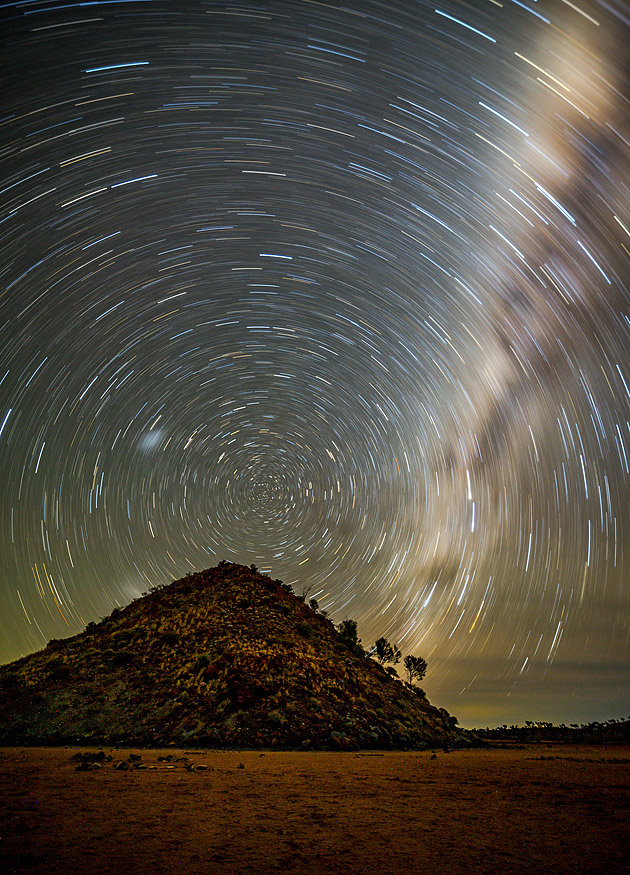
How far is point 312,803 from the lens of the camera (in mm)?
14164

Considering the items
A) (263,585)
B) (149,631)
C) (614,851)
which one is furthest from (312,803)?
(263,585)

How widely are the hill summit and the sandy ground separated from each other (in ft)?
34.3

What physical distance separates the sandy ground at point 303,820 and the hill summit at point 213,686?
34.3 feet

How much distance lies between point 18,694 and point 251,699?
17.1m

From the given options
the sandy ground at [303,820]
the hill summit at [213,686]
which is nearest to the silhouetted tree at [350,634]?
the hill summit at [213,686]

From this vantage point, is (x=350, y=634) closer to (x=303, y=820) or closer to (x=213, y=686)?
(x=213, y=686)

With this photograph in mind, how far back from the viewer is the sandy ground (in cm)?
886

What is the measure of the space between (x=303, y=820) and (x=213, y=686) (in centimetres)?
2490

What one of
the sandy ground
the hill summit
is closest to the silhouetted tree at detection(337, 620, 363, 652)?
the hill summit

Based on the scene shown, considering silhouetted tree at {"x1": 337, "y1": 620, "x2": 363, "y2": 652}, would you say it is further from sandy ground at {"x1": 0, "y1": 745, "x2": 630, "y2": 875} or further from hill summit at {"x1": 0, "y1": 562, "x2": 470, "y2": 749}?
sandy ground at {"x1": 0, "y1": 745, "x2": 630, "y2": 875}

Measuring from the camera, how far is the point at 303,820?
477 inches

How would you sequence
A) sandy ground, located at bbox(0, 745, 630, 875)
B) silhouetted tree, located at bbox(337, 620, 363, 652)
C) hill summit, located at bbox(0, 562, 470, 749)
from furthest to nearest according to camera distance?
silhouetted tree, located at bbox(337, 620, 363, 652) < hill summit, located at bbox(0, 562, 470, 749) < sandy ground, located at bbox(0, 745, 630, 875)

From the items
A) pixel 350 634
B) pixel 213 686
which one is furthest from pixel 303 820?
pixel 350 634

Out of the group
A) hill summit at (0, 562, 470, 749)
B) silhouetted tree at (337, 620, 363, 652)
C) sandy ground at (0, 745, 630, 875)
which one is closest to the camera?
sandy ground at (0, 745, 630, 875)
